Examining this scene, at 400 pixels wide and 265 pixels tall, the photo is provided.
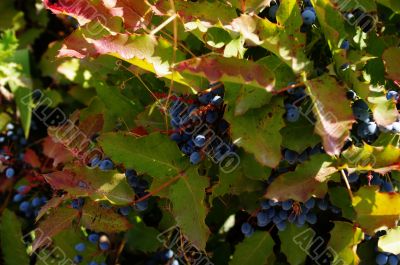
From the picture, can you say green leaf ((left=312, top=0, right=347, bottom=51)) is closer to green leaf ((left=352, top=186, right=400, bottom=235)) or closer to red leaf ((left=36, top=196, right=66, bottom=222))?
green leaf ((left=352, top=186, right=400, bottom=235))

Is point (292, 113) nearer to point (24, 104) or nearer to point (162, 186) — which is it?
point (162, 186)

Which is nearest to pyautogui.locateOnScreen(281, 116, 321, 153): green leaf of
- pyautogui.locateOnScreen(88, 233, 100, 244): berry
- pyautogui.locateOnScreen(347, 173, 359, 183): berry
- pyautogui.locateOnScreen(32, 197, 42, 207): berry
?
pyautogui.locateOnScreen(347, 173, 359, 183): berry

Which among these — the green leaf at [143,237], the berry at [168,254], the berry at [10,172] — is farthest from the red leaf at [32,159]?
the berry at [168,254]

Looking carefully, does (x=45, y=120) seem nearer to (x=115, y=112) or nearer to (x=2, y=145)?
(x=2, y=145)

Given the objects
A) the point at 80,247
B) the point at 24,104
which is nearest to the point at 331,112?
the point at 80,247

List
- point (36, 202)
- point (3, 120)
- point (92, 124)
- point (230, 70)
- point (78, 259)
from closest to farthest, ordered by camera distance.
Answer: point (230, 70), point (92, 124), point (78, 259), point (36, 202), point (3, 120)
